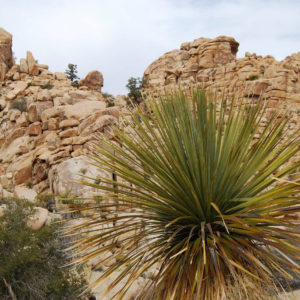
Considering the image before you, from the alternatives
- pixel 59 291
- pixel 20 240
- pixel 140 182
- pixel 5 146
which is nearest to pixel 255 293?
pixel 140 182

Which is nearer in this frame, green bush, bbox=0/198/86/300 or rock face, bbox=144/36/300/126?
green bush, bbox=0/198/86/300

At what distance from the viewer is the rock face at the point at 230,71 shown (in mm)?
20688

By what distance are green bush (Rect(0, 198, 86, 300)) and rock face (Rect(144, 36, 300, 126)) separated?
9.14m

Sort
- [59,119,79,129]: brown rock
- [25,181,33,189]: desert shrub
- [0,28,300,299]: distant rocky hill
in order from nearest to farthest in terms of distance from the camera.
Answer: [0,28,300,299]: distant rocky hill < [25,181,33,189]: desert shrub < [59,119,79,129]: brown rock

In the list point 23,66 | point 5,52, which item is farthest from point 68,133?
point 5,52

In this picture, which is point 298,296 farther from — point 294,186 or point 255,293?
point 294,186

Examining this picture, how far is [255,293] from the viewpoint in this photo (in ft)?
9.26

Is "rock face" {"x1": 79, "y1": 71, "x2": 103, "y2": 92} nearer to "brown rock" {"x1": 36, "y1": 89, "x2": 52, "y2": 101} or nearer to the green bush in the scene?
"brown rock" {"x1": 36, "y1": 89, "x2": 52, "y2": 101}

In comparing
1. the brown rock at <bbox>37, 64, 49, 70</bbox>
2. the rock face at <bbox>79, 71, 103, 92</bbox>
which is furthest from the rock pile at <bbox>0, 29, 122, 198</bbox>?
the brown rock at <bbox>37, 64, 49, 70</bbox>

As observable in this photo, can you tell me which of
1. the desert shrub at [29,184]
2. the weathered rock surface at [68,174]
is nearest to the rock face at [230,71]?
the weathered rock surface at [68,174]

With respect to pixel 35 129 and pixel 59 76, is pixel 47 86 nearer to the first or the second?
pixel 59 76

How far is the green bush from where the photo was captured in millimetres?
6023

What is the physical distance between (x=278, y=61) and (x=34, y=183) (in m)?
22.6

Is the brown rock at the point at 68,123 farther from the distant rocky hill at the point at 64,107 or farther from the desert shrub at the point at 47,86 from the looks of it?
the desert shrub at the point at 47,86
